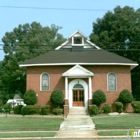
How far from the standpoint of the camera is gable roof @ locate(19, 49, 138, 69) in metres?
35.8

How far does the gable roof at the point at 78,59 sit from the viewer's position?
35.8 metres

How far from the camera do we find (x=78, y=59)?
36.8 meters

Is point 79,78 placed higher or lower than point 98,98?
higher

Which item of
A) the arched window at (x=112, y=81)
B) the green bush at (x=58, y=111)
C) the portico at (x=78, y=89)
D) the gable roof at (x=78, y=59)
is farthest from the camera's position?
the arched window at (x=112, y=81)

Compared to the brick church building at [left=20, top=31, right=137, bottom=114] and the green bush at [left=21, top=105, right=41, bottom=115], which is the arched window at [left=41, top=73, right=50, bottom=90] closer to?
the brick church building at [left=20, top=31, right=137, bottom=114]

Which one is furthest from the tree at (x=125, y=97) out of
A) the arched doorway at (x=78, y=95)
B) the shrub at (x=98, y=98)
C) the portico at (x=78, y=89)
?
the arched doorway at (x=78, y=95)

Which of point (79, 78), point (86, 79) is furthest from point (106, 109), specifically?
point (79, 78)

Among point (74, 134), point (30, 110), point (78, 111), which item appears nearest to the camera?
point (74, 134)

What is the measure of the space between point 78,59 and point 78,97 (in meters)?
4.49

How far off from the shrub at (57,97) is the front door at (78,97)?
204cm

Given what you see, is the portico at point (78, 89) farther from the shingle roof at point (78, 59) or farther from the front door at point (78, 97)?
the shingle roof at point (78, 59)

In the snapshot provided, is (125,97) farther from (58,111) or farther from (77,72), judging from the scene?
(58,111)

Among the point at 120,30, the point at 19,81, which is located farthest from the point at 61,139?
the point at 19,81

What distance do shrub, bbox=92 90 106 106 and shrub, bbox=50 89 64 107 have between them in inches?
142
